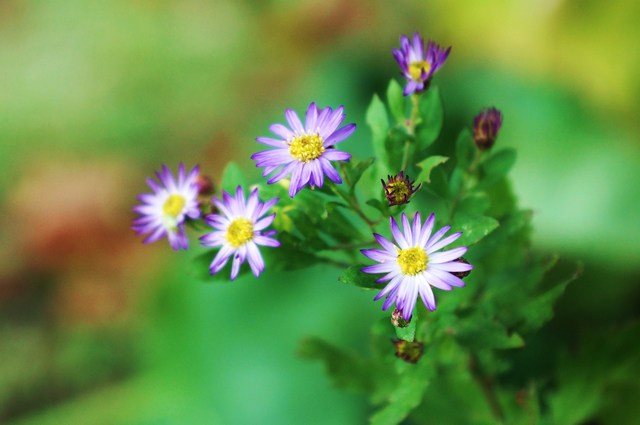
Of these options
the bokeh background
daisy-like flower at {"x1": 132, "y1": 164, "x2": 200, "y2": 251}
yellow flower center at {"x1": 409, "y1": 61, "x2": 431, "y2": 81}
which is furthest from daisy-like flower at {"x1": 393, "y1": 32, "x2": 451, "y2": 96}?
the bokeh background

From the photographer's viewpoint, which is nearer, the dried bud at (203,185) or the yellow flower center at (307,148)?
the yellow flower center at (307,148)

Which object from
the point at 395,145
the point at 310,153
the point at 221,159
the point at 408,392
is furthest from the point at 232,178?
the point at 221,159

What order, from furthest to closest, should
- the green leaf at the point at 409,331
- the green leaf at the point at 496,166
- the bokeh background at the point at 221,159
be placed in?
the bokeh background at the point at 221,159 → the green leaf at the point at 496,166 → the green leaf at the point at 409,331

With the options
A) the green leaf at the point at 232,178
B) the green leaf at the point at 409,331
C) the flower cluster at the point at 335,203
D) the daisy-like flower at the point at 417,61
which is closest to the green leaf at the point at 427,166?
A: the flower cluster at the point at 335,203

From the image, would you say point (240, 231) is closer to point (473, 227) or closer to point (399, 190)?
point (399, 190)

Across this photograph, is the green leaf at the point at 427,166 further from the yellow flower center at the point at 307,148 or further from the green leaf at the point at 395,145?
the yellow flower center at the point at 307,148

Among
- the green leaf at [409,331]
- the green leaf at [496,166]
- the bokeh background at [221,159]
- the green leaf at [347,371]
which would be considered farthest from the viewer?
the bokeh background at [221,159]

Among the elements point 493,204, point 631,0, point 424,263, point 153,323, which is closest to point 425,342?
point 424,263

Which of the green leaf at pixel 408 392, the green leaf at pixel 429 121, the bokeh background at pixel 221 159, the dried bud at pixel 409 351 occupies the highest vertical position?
the bokeh background at pixel 221 159

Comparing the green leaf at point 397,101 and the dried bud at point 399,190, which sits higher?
the green leaf at point 397,101

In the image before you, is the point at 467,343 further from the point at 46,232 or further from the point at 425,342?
the point at 46,232
